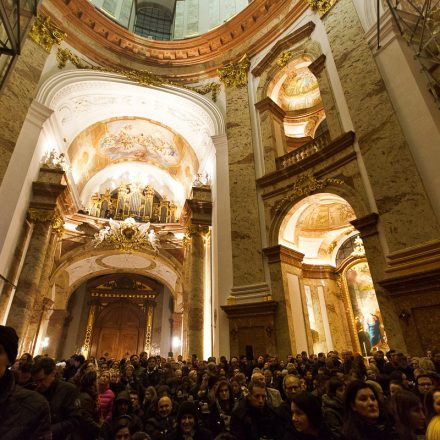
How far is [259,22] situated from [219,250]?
8.93 m

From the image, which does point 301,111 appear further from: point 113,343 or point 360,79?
point 113,343

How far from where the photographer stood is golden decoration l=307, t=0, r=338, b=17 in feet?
31.3

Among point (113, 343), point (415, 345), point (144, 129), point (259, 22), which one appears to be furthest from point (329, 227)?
point (113, 343)

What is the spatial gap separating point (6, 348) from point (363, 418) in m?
2.17

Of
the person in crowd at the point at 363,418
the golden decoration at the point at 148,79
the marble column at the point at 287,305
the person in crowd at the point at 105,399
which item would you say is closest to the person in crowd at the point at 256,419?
the person in crowd at the point at 363,418

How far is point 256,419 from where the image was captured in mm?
2895

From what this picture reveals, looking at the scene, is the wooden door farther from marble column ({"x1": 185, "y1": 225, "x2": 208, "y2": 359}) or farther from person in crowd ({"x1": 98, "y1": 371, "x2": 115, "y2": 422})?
person in crowd ({"x1": 98, "y1": 371, "x2": 115, "y2": 422})

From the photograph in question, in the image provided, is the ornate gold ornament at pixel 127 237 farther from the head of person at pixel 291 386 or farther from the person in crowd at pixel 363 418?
Result: the person in crowd at pixel 363 418

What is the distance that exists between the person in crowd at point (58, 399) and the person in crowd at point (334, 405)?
6.64 ft

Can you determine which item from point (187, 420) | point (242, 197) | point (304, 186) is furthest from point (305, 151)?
point (187, 420)

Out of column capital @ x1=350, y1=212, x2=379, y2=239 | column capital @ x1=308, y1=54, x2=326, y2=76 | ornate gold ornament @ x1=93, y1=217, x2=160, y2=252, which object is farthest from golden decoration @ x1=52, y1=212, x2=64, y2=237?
column capital @ x1=308, y1=54, x2=326, y2=76

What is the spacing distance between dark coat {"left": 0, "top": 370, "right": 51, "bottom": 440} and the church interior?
5355mm

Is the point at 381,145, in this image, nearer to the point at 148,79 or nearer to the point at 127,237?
the point at 148,79

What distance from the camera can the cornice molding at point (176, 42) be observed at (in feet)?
37.8
